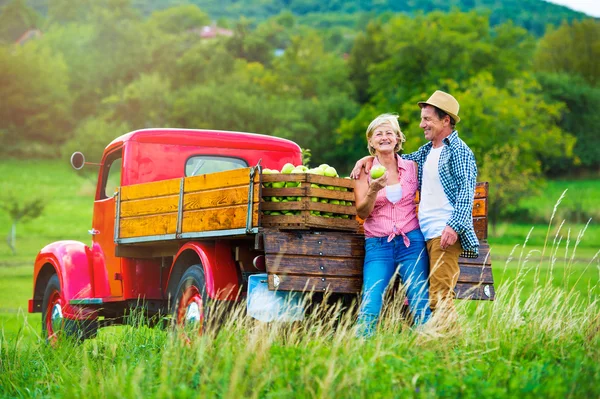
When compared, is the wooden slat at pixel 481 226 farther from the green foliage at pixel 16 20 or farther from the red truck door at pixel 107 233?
the green foliage at pixel 16 20

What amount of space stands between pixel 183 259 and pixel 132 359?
1.40 meters

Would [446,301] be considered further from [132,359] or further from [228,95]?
[228,95]

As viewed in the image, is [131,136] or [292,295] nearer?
[292,295]

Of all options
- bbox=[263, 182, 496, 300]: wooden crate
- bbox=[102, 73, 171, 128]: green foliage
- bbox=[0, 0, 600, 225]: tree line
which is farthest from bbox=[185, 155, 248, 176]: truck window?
bbox=[102, 73, 171, 128]: green foliage

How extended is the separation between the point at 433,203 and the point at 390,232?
39 centimetres

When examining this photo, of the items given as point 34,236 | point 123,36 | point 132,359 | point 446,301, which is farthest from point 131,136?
point 123,36

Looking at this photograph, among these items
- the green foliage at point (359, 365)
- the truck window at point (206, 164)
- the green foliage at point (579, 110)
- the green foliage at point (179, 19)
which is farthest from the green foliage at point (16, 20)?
the green foliage at point (359, 365)

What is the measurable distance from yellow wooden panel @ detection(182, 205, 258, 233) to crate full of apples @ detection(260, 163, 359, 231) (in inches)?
6.0

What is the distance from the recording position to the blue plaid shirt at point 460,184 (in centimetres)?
654

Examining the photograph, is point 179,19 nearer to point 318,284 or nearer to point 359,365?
point 318,284

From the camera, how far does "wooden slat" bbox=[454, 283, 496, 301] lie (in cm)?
721

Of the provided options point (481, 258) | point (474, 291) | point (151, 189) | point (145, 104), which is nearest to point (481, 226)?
point (481, 258)

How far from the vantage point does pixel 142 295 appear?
9.05 metres

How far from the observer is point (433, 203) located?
6.74 m
